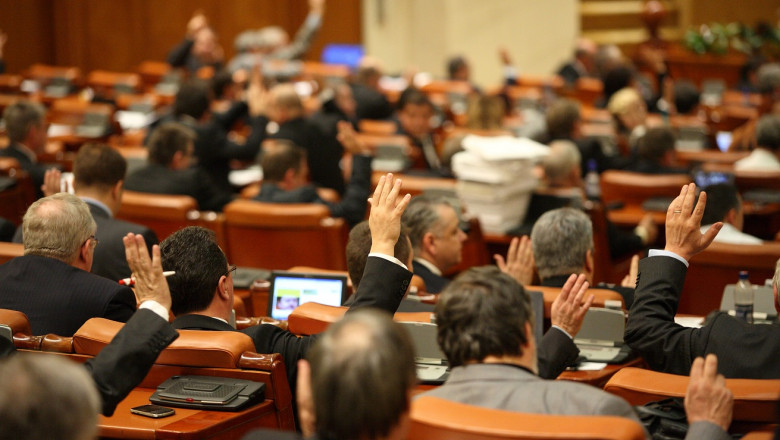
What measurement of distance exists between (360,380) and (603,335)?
6.40ft

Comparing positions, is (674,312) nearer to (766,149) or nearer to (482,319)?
(482,319)

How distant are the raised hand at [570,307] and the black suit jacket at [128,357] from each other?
3.59 ft

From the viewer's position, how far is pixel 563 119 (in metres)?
8.02

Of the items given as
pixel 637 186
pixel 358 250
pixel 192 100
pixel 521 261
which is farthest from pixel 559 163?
pixel 192 100

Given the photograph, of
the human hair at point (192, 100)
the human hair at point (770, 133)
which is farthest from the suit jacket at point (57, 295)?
the human hair at point (770, 133)

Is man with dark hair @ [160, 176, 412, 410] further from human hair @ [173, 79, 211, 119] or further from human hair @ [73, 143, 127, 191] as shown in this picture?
human hair @ [173, 79, 211, 119]

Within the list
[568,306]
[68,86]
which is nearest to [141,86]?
[68,86]

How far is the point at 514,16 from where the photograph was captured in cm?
1544

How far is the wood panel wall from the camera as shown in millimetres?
14922

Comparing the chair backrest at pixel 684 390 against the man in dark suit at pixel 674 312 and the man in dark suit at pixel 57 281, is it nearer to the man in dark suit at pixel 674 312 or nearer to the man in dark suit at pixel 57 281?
the man in dark suit at pixel 674 312

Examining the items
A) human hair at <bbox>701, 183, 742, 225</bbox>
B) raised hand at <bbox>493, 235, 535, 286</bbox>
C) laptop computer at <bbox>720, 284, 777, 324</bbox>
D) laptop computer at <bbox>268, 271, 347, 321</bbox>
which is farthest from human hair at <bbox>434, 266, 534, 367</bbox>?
human hair at <bbox>701, 183, 742, 225</bbox>

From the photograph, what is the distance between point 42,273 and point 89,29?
41.5 feet

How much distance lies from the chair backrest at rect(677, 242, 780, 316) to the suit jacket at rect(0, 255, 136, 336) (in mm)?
2633

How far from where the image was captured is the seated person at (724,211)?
487 centimetres
